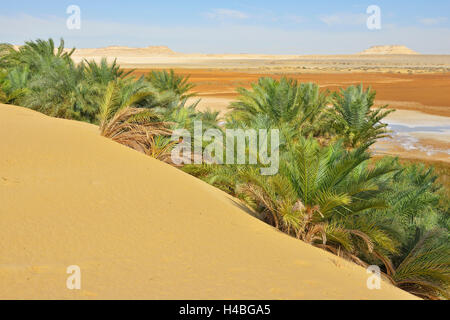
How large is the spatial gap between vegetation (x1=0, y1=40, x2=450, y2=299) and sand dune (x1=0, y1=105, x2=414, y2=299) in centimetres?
63

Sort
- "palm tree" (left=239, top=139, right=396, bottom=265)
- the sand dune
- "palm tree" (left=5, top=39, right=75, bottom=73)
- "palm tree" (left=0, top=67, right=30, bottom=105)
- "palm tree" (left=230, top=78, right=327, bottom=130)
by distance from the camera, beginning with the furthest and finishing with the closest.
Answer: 1. "palm tree" (left=5, top=39, right=75, bottom=73)
2. "palm tree" (left=0, top=67, right=30, bottom=105)
3. "palm tree" (left=230, top=78, right=327, bottom=130)
4. "palm tree" (left=239, top=139, right=396, bottom=265)
5. the sand dune

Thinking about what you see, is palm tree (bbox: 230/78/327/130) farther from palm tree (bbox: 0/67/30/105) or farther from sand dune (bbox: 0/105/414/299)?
palm tree (bbox: 0/67/30/105)

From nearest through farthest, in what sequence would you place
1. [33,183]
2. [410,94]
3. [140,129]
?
[33,183], [140,129], [410,94]

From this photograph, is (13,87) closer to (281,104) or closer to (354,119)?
(281,104)

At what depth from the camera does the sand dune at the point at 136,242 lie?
299cm

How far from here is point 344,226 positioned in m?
4.75

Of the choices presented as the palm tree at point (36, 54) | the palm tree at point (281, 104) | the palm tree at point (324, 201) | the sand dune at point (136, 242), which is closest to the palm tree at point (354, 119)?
the palm tree at point (281, 104)

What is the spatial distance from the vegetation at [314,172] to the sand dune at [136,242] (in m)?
0.63

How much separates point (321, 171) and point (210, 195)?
126cm

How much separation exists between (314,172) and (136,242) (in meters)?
2.22

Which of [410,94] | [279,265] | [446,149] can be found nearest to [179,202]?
[279,265]

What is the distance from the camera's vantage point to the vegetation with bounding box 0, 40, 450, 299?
15.4ft

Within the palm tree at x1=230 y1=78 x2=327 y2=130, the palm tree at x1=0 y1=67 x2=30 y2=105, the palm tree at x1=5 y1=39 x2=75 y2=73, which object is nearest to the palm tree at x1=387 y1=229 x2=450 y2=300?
the palm tree at x1=230 y1=78 x2=327 y2=130
